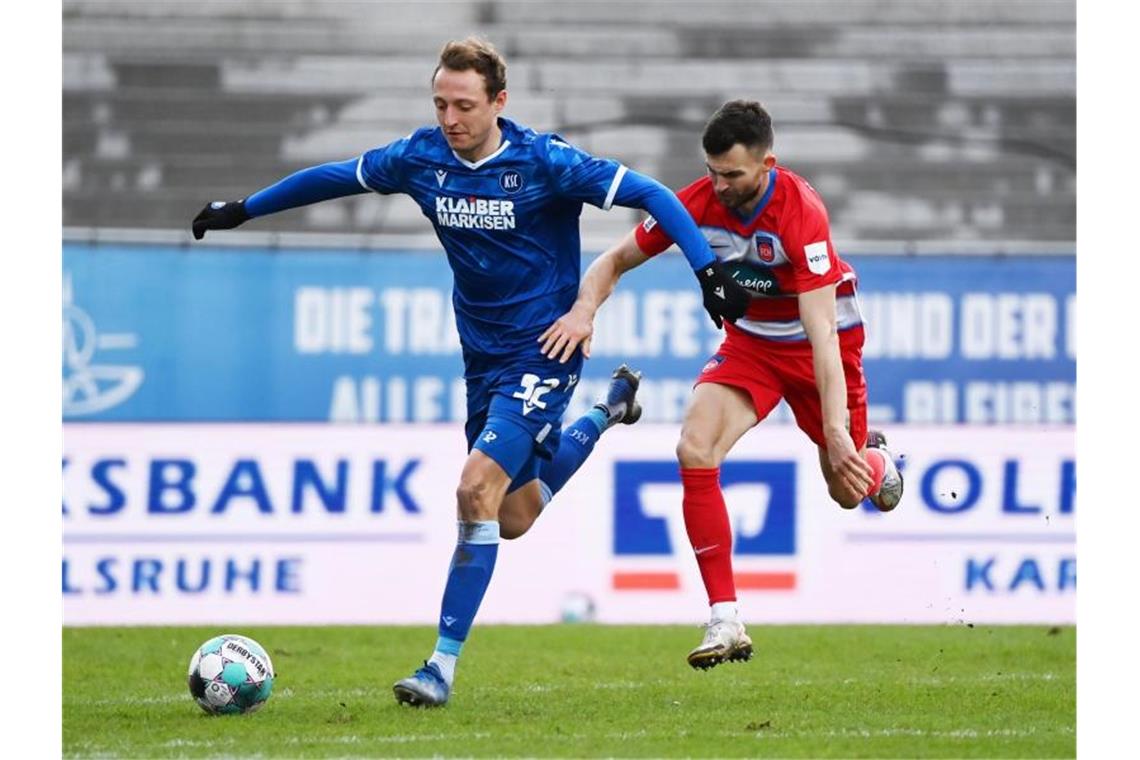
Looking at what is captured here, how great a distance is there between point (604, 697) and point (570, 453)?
126 centimetres

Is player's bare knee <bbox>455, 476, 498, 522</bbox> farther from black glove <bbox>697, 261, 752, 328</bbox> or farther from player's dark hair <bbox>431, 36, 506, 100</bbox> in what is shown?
player's dark hair <bbox>431, 36, 506, 100</bbox>

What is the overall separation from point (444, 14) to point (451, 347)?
3.79 meters

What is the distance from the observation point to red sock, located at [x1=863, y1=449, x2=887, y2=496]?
8680mm

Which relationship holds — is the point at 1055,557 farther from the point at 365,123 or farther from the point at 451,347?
the point at 365,123

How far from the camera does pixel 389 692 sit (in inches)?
326

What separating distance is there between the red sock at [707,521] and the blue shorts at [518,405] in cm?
62

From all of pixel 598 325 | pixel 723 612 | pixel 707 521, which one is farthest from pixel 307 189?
pixel 598 325

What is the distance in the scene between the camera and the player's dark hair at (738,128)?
24.4 ft

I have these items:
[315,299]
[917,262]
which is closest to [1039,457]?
[917,262]

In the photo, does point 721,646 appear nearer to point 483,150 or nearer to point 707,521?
point 707,521

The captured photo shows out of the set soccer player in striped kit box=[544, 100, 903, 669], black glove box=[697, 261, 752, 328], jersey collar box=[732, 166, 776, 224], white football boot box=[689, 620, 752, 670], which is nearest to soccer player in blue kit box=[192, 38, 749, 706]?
black glove box=[697, 261, 752, 328]

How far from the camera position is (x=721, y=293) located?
23.9 ft

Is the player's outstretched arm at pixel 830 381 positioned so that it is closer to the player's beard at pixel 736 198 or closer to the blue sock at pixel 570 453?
the player's beard at pixel 736 198

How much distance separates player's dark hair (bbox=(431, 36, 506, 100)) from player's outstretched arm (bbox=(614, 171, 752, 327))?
0.67 metres
